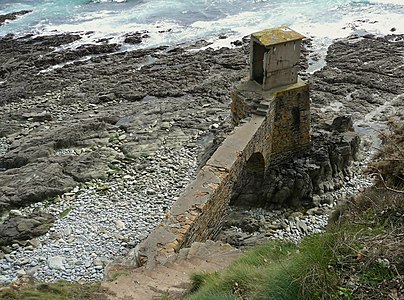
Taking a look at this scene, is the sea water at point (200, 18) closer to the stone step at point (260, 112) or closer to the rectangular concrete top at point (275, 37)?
the rectangular concrete top at point (275, 37)

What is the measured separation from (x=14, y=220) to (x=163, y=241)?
19.6 feet

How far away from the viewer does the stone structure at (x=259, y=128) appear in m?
10.4

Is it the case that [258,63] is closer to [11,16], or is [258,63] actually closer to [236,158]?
[236,158]

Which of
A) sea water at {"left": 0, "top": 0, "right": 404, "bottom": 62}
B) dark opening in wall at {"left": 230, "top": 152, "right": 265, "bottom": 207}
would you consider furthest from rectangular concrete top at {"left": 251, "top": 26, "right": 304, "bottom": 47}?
sea water at {"left": 0, "top": 0, "right": 404, "bottom": 62}

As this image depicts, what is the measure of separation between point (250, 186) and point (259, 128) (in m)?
1.99

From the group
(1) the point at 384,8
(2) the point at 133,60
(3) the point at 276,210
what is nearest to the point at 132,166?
(3) the point at 276,210

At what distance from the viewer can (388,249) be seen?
4.57 metres

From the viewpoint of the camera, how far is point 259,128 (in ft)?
42.2

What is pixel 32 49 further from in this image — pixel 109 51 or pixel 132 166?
pixel 132 166

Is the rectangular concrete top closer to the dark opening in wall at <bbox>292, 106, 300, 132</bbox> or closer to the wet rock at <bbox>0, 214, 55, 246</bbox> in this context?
the dark opening in wall at <bbox>292, 106, 300, 132</bbox>

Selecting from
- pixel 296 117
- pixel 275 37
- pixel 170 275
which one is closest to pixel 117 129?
pixel 296 117

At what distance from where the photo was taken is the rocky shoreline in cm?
1240

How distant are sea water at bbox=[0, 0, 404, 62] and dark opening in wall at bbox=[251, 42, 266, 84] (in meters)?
12.4

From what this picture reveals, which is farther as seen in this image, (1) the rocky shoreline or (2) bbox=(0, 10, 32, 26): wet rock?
(2) bbox=(0, 10, 32, 26): wet rock
